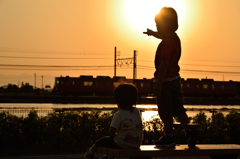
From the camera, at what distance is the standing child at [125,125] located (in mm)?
3488

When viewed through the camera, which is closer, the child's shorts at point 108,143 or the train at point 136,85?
the child's shorts at point 108,143

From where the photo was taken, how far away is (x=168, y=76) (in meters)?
3.89

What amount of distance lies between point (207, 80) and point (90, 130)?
4772 centimetres

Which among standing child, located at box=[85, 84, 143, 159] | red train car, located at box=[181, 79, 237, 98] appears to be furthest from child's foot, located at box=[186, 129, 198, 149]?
red train car, located at box=[181, 79, 237, 98]

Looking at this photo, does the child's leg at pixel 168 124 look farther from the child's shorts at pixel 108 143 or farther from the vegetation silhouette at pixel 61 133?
the vegetation silhouette at pixel 61 133

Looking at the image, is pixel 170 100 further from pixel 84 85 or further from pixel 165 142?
pixel 84 85

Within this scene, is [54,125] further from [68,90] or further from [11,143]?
[68,90]

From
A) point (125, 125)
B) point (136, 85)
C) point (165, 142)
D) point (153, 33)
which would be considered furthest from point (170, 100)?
point (136, 85)

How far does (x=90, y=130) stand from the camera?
9.20 metres

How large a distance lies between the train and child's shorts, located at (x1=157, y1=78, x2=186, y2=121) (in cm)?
4358

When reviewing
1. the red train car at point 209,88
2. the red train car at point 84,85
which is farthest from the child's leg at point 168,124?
the red train car at point 209,88

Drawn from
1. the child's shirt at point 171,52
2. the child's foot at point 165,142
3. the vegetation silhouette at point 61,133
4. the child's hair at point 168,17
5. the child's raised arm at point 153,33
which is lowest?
the vegetation silhouette at point 61,133

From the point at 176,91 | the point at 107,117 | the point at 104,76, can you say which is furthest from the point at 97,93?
the point at 176,91

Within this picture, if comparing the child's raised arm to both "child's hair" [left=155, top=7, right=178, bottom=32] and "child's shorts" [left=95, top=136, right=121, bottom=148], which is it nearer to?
"child's hair" [left=155, top=7, right=178, bottom=32]
